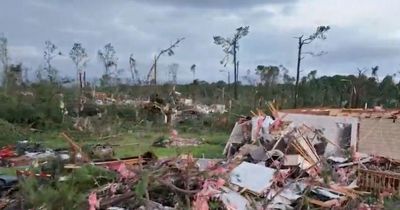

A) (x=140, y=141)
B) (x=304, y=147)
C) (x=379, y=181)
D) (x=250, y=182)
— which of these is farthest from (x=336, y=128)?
(x=140, y=141)

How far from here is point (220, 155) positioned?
13953 mm

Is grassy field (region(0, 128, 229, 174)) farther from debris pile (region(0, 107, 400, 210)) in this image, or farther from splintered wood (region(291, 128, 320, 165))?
debris pile (region(0, 107, 400, 210))

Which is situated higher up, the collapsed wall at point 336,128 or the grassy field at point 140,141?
the collapsed wall at point 336,128

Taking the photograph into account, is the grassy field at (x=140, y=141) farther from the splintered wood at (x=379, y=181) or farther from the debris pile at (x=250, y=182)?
the splintered wood at (x=379, y=181)

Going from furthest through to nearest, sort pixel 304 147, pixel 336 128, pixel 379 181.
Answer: pixel 336 128 < pixel 304 147 < pixel 379 181

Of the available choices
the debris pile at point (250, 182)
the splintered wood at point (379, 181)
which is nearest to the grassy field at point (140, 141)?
the debris pile at point (250, 182)

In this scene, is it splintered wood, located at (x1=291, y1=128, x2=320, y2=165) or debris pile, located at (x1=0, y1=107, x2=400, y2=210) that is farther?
splintered wood, located at (x1=291, y1=128, x2=320, y2=165)

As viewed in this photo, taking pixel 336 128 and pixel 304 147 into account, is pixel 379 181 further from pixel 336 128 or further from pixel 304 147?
pixel 336 128

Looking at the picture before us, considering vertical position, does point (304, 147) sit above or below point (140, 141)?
above

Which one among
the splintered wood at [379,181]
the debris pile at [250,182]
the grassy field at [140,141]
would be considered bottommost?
the grassy field at [140,141]

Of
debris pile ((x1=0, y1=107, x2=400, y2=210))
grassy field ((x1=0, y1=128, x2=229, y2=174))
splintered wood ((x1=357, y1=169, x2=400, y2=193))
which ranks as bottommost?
grassy field ((x1=0, y1=128, x2=229, y2=174))

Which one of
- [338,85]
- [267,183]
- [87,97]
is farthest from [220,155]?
[338,85]

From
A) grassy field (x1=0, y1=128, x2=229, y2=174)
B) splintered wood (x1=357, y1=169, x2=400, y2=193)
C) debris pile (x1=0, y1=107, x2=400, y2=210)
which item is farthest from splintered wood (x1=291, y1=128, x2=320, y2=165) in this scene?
grassy field (x1=0, y1=128, x2=229, y2=174)

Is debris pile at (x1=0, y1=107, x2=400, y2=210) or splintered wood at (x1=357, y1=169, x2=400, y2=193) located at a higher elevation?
debris pile at (x1=0, y1=107, x2=400, y2=210)
